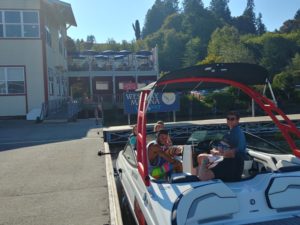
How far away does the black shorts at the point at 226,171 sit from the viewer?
468 cm

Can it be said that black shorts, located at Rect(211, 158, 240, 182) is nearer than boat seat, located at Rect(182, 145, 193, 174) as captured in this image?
Yes

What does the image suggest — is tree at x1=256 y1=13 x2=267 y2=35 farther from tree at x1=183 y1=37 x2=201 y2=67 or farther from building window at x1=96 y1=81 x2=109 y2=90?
building window at x1=96 y1=81 x2=109 y2=90

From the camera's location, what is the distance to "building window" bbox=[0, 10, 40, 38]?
25375 mm

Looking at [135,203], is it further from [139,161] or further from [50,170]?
[50,170]

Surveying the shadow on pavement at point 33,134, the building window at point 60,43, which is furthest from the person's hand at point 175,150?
the building window at point 60,43

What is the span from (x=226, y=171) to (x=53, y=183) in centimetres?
471

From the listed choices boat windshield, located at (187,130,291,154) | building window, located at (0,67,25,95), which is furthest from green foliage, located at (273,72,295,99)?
boat windshield, located at (187,130,291,154)

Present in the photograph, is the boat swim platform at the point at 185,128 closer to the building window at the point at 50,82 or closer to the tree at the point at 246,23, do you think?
the building window at the point at 50,82

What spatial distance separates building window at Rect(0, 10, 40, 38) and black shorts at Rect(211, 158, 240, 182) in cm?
2312

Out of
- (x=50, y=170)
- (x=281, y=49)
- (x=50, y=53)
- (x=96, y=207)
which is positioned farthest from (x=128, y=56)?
(x=281, y=49)

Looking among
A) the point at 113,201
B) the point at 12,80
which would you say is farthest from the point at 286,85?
Answer: the point at 113,201

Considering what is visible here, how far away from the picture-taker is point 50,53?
28.7m

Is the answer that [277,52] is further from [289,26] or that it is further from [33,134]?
[33,134]

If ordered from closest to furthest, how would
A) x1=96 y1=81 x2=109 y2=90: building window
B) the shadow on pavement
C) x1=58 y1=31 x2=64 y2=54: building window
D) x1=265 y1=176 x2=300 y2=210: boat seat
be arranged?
x1=265 y1=176 x2=300 y2=210: boat seat < the shadow on pavement < x1=58 y1=31 x2=64 y2=54: building window < x1=96 y1=81 x2=109 y2=90: building window
